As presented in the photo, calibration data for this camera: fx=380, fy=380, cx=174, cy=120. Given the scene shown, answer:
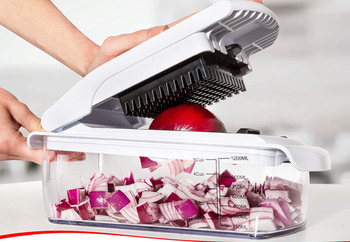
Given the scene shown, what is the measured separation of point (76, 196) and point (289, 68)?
282 cm

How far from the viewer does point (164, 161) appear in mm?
575

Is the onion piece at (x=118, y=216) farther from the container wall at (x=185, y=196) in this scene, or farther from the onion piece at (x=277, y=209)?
the onion piece at (x=277, y=209)

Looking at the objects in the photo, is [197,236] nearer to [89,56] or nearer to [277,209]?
[277,209]

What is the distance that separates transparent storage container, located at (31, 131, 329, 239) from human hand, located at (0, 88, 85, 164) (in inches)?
9.7

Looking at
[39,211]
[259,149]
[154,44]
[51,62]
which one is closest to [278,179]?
[259,149]

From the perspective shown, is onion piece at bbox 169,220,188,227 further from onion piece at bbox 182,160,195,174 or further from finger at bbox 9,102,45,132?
finger at bbox 9,102,45,132

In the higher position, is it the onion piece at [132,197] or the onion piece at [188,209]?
the onion piece at [132,197]

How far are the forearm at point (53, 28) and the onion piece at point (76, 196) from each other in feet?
1.46

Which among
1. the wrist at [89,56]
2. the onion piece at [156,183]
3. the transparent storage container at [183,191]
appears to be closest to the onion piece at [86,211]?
the transparent storage container at [183,191]

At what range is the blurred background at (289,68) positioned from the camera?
312 cm

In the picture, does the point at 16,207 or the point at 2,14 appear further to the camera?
the point at 2,14

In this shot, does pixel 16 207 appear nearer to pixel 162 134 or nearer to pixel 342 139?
pixel 162 134

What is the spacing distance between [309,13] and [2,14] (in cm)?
277

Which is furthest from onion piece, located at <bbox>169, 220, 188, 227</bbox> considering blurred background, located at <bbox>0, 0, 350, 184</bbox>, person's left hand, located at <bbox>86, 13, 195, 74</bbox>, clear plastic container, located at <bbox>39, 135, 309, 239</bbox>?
blurred background, located at <bbox>0, 0, 350, 184</bbox>
